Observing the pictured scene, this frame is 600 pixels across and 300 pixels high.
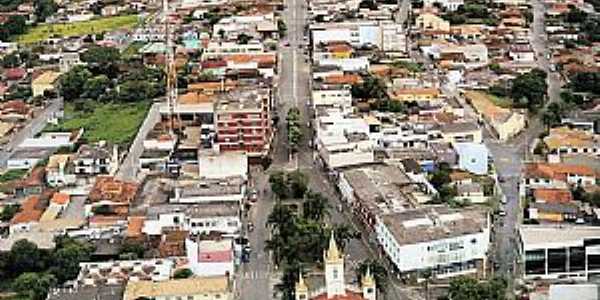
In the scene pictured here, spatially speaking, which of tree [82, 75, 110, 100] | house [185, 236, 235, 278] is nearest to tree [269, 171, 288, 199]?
house [185, 236, 235, 278]

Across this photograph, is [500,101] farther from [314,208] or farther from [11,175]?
[11,175]

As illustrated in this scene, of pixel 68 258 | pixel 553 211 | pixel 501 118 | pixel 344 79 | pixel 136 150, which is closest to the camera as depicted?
pixel 68 258

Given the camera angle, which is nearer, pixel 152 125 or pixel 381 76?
pixel 152 125

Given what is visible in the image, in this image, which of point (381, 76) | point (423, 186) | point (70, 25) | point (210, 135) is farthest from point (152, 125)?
point (70, 25)

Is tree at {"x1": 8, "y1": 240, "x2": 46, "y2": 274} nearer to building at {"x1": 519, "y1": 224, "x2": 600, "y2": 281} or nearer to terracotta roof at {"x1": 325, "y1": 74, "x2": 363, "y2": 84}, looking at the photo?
building at {"x1": 519, "y1": 224, "x2": 600, "y2": 281}

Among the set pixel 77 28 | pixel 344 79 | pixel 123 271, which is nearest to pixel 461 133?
pixel 344 79

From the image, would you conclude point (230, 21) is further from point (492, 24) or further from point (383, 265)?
point (383, 265)
